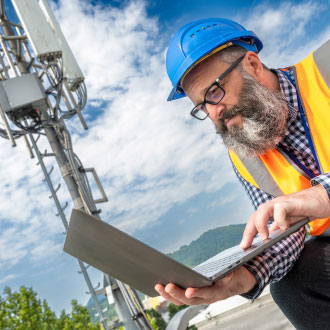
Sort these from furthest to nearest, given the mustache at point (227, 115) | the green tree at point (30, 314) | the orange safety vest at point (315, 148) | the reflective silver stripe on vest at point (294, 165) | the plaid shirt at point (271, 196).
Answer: the green tree at point (30, 314) → the mustache at point (227, 115) → the reflective silver stripe on vest at point (294, 165) → the orange safety vest at point (315, 148) → the plaid shirt at point (271, 196)

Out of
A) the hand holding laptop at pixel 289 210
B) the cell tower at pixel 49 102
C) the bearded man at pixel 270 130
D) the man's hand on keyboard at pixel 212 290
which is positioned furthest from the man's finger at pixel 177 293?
the cell tower at pixel 49 102

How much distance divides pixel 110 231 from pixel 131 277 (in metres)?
0.25

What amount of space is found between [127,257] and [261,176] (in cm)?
100

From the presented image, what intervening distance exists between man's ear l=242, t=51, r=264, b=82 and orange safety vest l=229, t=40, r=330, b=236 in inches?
6.9

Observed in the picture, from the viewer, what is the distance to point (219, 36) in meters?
1.75

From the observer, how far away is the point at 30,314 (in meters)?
17.9

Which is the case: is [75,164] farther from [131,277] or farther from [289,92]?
[131,277]

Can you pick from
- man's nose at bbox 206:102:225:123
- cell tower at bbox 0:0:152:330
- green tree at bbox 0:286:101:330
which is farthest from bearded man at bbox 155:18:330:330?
green tree at bbox 0:286:101:330

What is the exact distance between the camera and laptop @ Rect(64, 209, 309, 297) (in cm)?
88

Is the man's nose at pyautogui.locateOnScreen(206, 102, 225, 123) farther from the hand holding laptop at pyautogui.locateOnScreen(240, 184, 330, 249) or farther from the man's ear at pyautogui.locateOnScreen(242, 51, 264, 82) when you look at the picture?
the hand holding laptop at pyautogui.locateOnScreen(240, 184, 330, 249)

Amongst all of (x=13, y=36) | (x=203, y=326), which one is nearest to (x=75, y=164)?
(x=13, y=36)

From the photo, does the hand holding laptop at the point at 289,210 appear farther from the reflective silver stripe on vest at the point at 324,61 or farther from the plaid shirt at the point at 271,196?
the reflective silver stripe on vest at the point at 324,61

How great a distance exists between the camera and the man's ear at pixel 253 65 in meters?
1.79

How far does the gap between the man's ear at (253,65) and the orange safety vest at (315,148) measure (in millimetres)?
176
